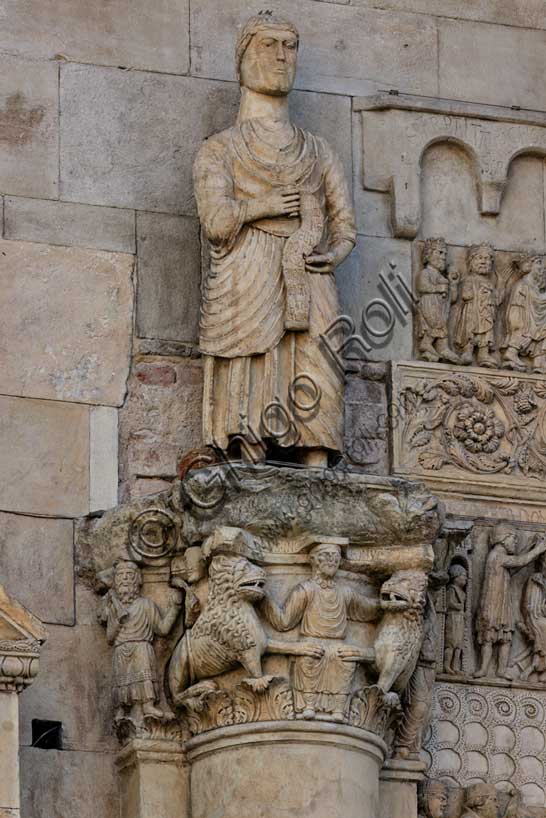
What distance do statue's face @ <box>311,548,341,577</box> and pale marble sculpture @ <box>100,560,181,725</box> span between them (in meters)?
0.63

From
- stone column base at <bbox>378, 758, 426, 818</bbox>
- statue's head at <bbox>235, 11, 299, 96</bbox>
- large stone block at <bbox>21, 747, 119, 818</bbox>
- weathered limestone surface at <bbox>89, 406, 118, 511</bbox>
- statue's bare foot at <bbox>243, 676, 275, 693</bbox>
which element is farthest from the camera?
statue's head at <bbox>235, 11, 299, 96</bbox>

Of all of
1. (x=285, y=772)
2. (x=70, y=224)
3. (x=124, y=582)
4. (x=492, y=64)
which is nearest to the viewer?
(x=285, y=772)

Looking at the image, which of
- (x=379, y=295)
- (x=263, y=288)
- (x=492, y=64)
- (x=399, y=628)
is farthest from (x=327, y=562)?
(x=492, y=64)

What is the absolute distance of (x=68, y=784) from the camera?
13.4m

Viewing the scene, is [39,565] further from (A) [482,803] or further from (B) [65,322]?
(A) [482,803]

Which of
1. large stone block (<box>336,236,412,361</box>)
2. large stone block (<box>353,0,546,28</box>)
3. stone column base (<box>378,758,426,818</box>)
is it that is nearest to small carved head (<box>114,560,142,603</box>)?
stone column base (<box>378,758,426,818</box>)

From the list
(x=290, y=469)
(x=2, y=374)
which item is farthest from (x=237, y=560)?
(x=2, y=374)

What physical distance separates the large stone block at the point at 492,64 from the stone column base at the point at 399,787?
312 centimetres

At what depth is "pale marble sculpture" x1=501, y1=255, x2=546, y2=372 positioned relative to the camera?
14453 mm

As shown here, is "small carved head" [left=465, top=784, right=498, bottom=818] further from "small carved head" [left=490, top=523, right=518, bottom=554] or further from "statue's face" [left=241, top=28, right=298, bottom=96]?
"statue's face" [left=241, top=28, right=298, bottom=96]

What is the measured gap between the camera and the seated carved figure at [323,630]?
13.2 m

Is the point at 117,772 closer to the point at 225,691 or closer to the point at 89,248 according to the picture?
the point at 225,691

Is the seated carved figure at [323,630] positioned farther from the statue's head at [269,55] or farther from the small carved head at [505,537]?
the statue's head at [269,55]

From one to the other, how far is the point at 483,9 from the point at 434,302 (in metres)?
1.52
